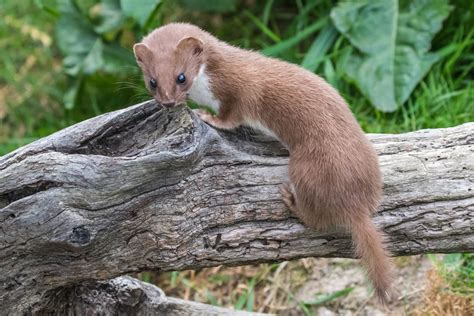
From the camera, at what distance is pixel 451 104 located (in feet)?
14.4

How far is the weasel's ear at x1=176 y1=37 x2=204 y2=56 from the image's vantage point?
2930 millimetres

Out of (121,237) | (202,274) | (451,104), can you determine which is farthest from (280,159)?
(451,104)

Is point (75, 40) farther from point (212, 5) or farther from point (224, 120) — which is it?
point (224, 120)

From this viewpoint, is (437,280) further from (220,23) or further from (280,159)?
(220,23)

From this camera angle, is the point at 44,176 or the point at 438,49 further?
the point at 438,49

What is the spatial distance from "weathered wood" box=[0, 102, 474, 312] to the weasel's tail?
121mm

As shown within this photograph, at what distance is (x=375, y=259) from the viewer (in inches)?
105

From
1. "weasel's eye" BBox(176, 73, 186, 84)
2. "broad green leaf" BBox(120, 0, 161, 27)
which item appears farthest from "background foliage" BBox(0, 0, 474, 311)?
"weasel's eye" BBox(176, 73, 186, 84)

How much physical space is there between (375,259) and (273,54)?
93.5 inches

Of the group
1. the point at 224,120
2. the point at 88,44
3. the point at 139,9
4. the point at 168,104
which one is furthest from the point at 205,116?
the point at 88,44

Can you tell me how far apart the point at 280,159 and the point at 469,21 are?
231 cm

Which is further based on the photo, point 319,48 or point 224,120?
point 319,48

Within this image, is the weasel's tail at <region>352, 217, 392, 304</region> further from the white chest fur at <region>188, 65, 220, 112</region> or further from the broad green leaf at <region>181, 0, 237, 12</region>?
the broad green leaf at <region>181, 0, 237, 12</region>

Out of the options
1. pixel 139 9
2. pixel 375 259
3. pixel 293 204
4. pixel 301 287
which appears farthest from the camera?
pixel 139 9
